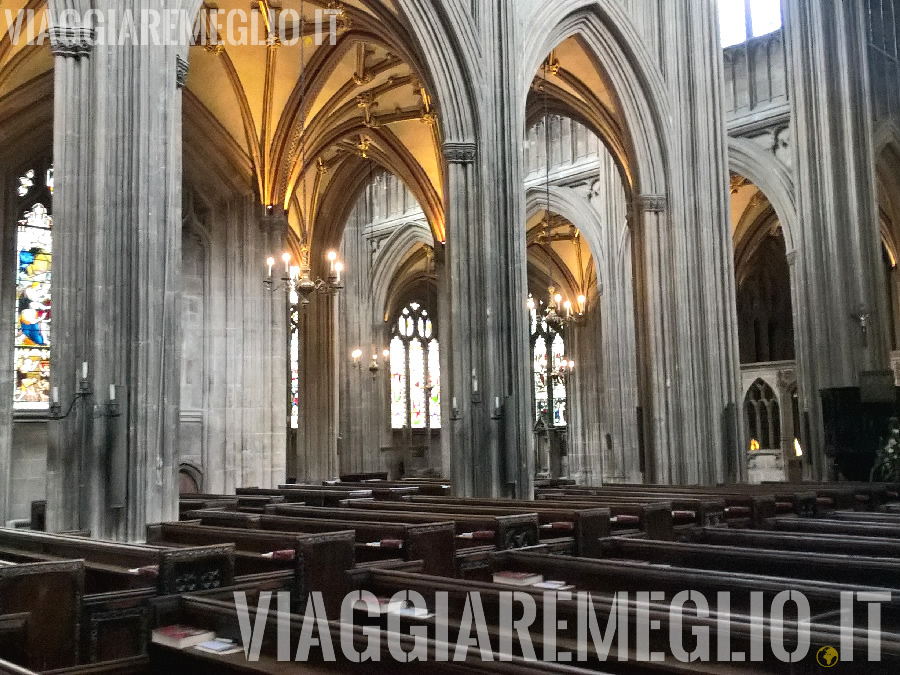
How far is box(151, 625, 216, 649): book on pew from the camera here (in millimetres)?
3594

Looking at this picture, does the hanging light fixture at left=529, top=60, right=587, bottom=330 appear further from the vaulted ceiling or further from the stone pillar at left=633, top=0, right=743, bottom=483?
the stone pillar at left=633, top=0, right=743, bottom=483

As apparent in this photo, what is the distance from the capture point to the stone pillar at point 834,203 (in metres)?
18.8

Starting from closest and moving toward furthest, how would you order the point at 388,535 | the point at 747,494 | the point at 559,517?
the point at 388,535
the point at 559,517
the point at 747,494

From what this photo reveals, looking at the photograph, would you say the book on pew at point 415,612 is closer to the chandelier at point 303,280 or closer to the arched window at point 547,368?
the chandelier at point 303,280

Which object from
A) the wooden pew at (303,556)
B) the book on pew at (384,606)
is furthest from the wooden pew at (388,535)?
the book on pew at (384,606)

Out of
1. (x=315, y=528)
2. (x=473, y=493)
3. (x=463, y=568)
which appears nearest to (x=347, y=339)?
(x=473, y=493)

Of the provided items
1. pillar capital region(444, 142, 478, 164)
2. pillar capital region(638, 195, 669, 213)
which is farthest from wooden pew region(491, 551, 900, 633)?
pillar capital region(638, 195, 669, 213)

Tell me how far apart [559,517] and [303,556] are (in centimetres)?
321

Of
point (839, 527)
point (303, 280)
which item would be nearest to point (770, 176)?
point (303, 280)

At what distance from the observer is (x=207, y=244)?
59.9ft

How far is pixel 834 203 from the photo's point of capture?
62.6ft

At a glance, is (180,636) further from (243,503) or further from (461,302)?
(461,302)

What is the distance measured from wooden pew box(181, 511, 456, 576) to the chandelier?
6.35 meters

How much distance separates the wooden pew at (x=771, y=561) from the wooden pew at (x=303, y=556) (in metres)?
1.88
